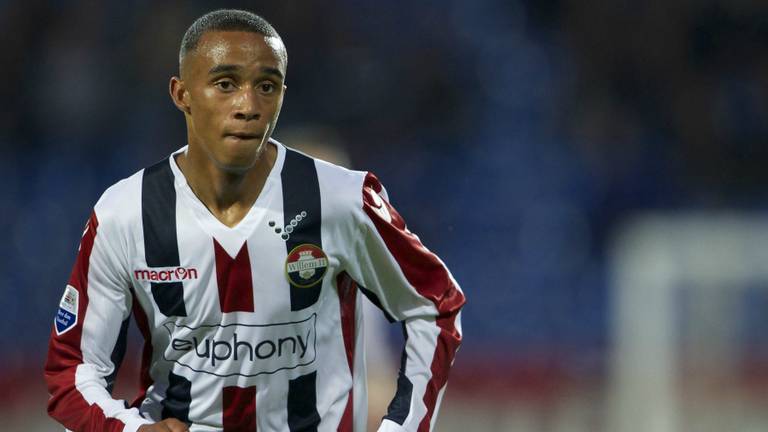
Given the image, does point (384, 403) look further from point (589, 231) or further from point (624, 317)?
point (589, 231)

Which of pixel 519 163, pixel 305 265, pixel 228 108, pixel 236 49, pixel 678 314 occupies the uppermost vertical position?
pixel 519 163

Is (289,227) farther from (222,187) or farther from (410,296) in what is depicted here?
(410,296)

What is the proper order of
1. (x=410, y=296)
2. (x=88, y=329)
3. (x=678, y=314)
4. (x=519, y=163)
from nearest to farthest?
(x=88, y=329)
(x=410, y=296)
(x=678, y=314)
(x=519, y=163)

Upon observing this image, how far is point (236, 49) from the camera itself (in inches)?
112

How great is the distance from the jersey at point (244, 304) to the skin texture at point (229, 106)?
55 mm

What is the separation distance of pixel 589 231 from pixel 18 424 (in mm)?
3201

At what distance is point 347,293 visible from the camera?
123 inches

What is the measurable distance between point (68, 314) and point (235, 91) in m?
0.65

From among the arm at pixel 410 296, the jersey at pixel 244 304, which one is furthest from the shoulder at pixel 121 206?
the arm at pixel 410 296

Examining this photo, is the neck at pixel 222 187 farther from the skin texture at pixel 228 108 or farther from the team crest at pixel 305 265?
the team crest at pixel 305 265

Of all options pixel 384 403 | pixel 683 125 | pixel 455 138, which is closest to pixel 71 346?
pixel 384 403

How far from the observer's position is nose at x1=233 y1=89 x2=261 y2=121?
9.29 ft

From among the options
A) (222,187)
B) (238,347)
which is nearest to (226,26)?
(222,187)

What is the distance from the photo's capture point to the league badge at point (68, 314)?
293 centimetres
